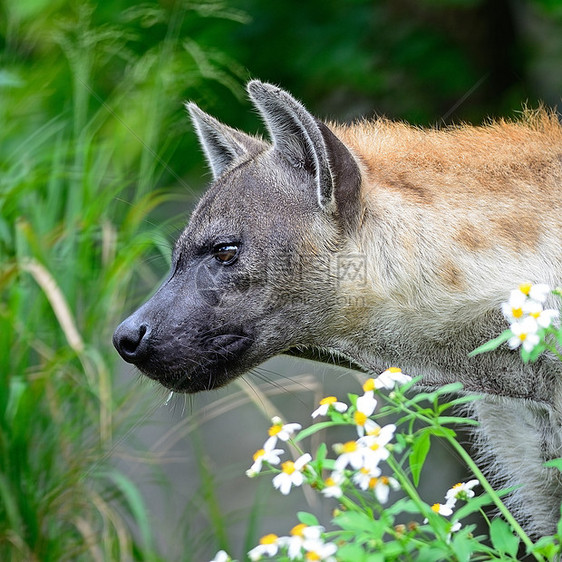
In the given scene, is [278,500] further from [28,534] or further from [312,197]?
[312,197]

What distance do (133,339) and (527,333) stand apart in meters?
1.39

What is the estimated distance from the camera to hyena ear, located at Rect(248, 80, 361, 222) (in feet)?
9.46

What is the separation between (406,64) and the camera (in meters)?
5.52

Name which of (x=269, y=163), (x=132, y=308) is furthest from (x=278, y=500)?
Answer: (x=269, y=163)

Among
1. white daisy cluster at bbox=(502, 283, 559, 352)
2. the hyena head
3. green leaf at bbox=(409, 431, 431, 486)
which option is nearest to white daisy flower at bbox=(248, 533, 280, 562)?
green leaf at bbox=(409, 431, 431, 486)

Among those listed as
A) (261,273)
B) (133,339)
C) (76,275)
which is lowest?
(76,275)

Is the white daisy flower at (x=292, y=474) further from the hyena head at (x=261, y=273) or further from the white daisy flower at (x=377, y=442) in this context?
the hyena head at (x=261, y=273)

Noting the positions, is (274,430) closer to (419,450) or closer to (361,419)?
(361,419)

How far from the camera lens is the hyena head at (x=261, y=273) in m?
2.92

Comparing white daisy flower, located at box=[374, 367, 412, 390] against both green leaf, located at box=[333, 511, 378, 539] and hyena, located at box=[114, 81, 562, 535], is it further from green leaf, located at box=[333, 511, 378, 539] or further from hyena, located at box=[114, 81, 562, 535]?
hyena, located at box=[114, 81, 562, 535]

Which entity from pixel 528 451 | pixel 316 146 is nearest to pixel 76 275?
pixel 316 146

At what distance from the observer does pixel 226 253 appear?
2.99m

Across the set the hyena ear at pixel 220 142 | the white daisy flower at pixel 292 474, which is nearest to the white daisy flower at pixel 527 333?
the white daisy flower at pixel 292 474

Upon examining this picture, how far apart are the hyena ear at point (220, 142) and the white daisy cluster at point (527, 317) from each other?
5.16 feet
